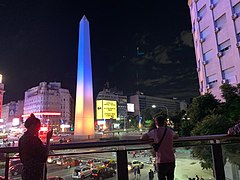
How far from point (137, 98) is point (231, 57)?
75.6 metres

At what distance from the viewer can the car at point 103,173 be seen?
8.25ft

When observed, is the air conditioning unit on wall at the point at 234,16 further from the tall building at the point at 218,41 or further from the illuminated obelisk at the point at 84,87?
the illuminated obelisk at the point at 84,87

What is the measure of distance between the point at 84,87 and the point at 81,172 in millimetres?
22230

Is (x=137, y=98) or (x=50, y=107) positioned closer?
(x=50, y=107)

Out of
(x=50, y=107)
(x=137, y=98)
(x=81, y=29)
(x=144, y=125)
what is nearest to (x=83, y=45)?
(x=81, y=29)

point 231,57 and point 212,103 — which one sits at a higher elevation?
point 231,57

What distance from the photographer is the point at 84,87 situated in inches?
961

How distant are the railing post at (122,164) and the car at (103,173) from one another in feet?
0.27

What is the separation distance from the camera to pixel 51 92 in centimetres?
7488

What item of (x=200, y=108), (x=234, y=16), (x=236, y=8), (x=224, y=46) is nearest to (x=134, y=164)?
(x=200, y=108)

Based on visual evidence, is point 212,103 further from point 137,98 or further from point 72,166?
point 137,98

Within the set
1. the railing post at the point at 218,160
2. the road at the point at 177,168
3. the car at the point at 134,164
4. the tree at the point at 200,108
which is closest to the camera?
the road at the point at 177,168

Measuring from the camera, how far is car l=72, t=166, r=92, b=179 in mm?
2506

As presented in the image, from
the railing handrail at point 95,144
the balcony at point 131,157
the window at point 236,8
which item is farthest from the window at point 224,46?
the railing handrail at point 95,144
